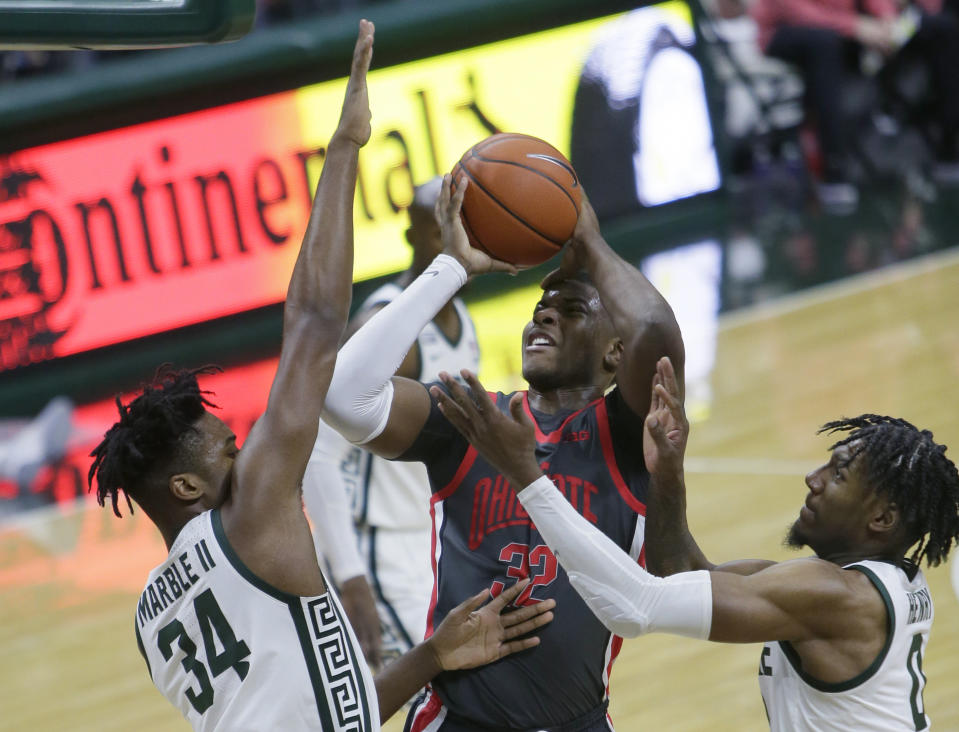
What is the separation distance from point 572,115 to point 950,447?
5.50m

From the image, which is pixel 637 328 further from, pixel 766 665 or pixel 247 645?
pixel 247 645

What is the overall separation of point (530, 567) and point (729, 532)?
351 centimetres

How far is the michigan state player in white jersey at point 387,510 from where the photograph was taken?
4797 millimetres

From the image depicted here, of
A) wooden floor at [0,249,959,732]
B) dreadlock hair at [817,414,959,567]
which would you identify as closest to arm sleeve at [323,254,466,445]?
dreadlock hair at [817,414,959,567]

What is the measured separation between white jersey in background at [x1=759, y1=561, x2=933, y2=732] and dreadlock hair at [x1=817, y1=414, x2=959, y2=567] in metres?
0.14

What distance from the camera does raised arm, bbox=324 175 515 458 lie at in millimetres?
3297

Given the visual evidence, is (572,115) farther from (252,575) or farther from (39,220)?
(252,575)

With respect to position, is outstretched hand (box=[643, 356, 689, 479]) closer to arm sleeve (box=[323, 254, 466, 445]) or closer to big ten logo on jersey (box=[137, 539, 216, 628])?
arm sleeve (box=[323, 254, 466, 445])

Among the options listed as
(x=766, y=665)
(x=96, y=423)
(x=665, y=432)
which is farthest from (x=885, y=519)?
(x=96, y=423)

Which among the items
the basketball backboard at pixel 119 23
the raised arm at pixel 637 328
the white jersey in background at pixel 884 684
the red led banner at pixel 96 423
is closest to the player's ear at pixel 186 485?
the basketball backboard at pixel 119 23

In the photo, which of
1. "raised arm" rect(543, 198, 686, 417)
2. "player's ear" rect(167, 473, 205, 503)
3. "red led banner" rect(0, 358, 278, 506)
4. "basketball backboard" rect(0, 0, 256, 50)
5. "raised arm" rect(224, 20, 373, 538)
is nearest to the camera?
"basketball backboard" rect(0, 0, 256, 50)

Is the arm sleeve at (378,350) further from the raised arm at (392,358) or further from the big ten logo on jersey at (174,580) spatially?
the big ten logo on jersey at (174,580)

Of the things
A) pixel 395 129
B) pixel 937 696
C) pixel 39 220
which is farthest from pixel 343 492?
pixel 395 129

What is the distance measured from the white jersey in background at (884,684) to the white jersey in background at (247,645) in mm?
980
